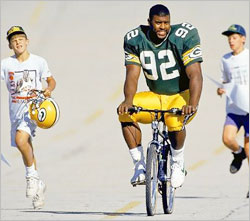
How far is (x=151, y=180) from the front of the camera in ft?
35.8

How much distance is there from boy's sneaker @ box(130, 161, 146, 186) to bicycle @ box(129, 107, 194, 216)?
0.24ft

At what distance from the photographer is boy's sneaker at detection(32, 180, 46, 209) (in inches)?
582

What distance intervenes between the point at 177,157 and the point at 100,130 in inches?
506

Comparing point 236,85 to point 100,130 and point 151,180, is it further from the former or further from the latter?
point 100,130

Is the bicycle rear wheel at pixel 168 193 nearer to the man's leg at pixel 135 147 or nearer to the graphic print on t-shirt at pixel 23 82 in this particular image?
the man's leg at pixel 135 147

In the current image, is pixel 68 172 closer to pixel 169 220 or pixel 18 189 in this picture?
pixel 18 189

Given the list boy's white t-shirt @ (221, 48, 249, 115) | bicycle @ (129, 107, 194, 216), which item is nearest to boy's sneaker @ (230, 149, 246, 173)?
boy's white t-shirt @ (221, 48, 249, 115)

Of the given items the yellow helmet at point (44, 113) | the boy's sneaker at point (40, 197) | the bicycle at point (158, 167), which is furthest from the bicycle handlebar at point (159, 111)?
the boy's sneaker at point (40, 197)

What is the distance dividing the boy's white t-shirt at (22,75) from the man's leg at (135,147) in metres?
2.76

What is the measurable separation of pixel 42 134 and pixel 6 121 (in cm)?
156

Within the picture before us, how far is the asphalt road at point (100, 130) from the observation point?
53.6 ft

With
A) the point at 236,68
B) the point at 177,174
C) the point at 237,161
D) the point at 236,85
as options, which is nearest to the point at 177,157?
the point at 177,174

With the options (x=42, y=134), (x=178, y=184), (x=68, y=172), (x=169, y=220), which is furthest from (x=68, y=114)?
(x=178, y=184)

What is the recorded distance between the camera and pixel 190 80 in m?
10.4
